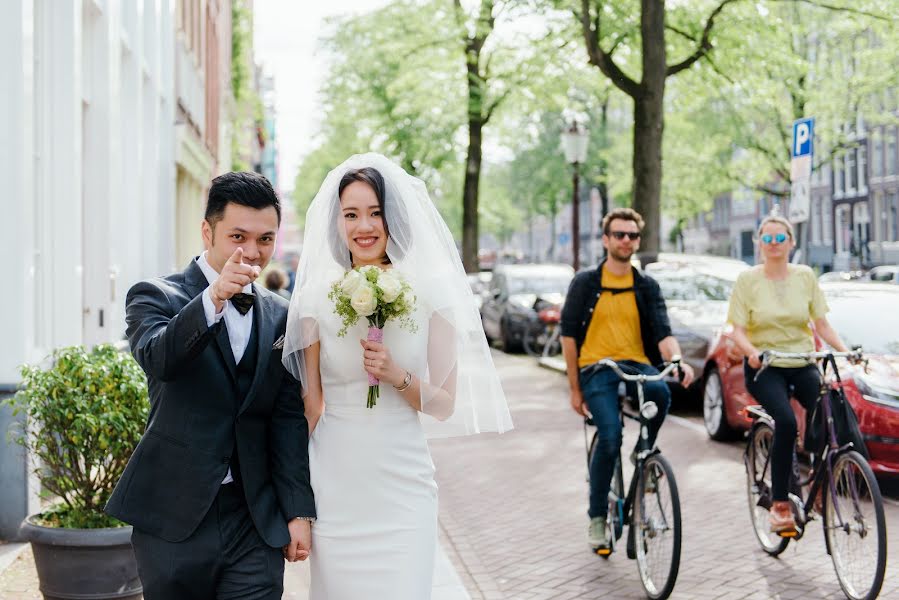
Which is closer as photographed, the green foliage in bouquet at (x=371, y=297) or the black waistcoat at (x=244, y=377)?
the black waistcoat at (x=244, y=377)

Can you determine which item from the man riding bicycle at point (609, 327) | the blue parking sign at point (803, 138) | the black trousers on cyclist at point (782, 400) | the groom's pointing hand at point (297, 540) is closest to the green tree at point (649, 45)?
the blue parking sign at point (803, 138)

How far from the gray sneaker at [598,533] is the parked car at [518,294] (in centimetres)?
1511

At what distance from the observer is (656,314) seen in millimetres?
6418

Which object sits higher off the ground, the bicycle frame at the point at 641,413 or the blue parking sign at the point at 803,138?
the blue parking sign at the point at 803,138

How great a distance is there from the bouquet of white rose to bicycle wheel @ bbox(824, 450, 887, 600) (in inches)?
120

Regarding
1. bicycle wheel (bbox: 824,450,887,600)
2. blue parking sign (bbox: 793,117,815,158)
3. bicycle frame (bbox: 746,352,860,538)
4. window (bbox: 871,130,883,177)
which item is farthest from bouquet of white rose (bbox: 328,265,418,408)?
window (bbox: 871,130,883,177)

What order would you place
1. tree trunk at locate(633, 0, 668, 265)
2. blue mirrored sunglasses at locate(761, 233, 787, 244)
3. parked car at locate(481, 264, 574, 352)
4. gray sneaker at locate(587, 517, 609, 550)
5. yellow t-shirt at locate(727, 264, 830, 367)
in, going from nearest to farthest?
1. gray sneaker at locate(587, 517, 609, 550)
2. blue mirrored sunglasses at locate(761, 233, 787, 244)
3. yellow t-shirt at locate(727, 264, 830, 367)
4. tree trunk at locate(633, 0, 668, 265)
5. parked car at locate(481, 264, 574, 352)

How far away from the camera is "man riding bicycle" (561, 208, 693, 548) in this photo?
251 inches

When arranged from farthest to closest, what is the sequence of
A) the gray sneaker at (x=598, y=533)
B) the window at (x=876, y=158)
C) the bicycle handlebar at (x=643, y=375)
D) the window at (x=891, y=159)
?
the window at (x=876, y=158) → the window at (x=891, y=159) → the gray sneaker at (x=598, y=533) → the bicycle handlebar at (x=643, y=375)

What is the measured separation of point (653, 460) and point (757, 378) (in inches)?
40.8

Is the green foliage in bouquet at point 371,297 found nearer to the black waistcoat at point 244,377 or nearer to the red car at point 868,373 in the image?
the black waistcoat at point 244,377

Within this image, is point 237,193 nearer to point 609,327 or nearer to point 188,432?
point 188,432

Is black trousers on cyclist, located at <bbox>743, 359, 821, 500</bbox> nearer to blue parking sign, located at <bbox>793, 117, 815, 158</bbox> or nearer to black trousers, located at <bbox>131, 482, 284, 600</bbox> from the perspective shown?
black trousers, located at <bbox>131, 482, 284, 600</bbox>

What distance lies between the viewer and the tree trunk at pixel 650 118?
1877 cm
